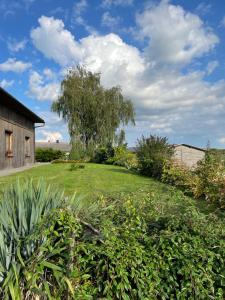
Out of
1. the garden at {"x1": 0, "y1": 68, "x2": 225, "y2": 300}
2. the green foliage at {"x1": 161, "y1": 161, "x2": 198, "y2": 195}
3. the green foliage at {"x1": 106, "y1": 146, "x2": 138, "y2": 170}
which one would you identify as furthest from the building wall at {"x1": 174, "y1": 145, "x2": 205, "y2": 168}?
the garden at {"x1": 0, "y1": 68, "x2": 225, "y2": 300}

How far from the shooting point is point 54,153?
39.4 metres

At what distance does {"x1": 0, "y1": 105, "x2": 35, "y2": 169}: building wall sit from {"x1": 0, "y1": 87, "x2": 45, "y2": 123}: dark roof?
0.24 meters

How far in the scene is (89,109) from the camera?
107 ft

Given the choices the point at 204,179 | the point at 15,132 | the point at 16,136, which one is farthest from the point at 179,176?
the point at 16,136

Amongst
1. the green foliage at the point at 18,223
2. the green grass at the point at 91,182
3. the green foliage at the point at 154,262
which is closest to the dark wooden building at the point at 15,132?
the green grass at the point at 91,182

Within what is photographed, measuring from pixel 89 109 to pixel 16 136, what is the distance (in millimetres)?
13551

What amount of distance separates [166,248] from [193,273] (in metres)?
0.32

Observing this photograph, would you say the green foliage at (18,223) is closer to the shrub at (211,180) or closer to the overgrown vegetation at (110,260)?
the overgrown vegetation at (110,260)

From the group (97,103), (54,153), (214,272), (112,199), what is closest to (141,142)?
(112,199)

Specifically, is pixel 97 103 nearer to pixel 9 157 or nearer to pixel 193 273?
pixel 9 157

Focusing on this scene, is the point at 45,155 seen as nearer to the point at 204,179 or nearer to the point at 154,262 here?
the point at 204,179

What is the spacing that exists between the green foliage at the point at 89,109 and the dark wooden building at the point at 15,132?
828 cm

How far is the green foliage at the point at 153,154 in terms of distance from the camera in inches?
551

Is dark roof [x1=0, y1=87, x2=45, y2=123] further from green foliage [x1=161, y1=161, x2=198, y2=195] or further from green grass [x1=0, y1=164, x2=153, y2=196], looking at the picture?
green foliage [x1=161, y1=161, x2=198, y2=195]
